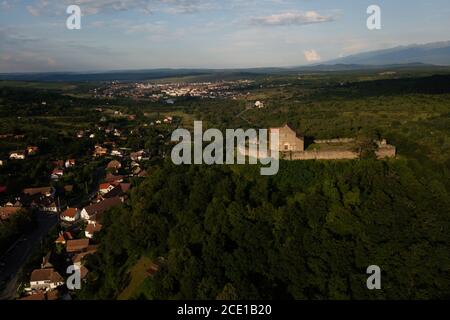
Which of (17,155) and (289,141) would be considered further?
(17,155)

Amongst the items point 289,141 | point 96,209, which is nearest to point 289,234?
point 289,141

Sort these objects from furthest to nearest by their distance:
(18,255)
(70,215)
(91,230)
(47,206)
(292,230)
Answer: (47,206), (70,215), (91,230), (18,255), (292,230)

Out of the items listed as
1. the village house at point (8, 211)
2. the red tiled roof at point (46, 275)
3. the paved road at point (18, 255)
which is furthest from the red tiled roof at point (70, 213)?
the red tiled roof at point (46, 275)

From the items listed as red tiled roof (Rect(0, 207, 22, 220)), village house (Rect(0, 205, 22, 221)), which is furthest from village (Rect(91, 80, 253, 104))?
red tiled roof (Rect(0, 207, 22, 220))

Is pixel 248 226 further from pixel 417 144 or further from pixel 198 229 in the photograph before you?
pixel 417 144

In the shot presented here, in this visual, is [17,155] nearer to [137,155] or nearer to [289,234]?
[137,155]
